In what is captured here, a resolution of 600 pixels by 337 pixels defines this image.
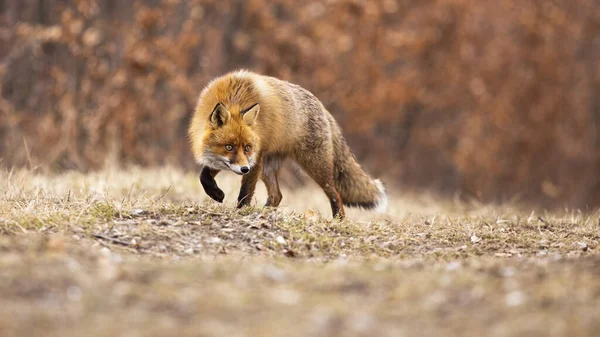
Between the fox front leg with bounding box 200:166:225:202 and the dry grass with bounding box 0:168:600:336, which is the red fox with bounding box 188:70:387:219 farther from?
the dry grass with bounding box 0:168:600:336

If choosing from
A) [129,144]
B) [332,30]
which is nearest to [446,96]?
[332,30]

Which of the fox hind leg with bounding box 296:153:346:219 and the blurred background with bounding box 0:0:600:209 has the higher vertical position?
the blurred background with bounding box 0:0:600:209

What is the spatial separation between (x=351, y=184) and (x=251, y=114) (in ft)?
5.13

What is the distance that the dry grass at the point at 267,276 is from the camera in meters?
3.18

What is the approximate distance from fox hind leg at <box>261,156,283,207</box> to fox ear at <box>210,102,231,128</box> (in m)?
0.84

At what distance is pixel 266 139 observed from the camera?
6645mm

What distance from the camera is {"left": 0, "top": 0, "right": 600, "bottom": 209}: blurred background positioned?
1282cm

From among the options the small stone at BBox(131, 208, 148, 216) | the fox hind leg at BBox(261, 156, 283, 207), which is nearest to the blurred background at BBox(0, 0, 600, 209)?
the fox hind leg at BBox(261, 156, 283, 207)

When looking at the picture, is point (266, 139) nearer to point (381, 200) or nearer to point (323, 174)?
point (323, 174)

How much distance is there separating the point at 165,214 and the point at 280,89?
1887 mm

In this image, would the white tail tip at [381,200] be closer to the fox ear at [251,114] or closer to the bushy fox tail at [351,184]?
the bushy fox tail at [351,184]

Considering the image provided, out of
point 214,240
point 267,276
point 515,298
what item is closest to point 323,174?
point 214,240

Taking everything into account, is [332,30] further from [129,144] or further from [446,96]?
[129,144]

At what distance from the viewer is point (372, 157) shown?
54.4 feet
